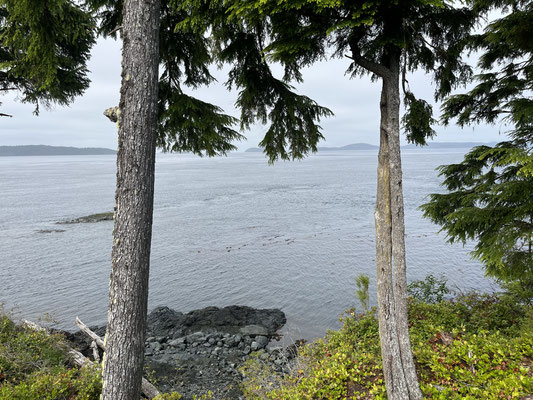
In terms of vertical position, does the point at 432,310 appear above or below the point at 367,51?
below

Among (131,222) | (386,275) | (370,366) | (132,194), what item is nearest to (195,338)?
(370,366)

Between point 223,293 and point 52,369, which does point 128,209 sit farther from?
point 223,293

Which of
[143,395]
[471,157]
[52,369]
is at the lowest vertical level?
[143,395]

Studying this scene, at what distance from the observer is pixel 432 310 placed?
8.04 metres

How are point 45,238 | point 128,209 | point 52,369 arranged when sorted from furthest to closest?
point 45,238, point 52,369, point 128,209

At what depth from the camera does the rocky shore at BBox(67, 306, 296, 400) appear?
27.0ft

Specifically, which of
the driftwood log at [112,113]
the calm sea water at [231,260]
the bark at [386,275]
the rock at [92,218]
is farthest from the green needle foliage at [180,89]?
the rock at [92,218]

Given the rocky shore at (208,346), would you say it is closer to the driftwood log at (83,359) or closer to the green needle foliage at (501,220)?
the driftwood log at (83,359)

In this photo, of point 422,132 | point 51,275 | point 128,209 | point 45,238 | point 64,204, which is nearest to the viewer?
point 128,209

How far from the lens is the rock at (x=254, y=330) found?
1110cm

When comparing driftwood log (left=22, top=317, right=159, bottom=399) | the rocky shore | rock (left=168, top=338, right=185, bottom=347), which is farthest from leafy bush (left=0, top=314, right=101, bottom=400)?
rock (left=168, top=338, right=185, bottom=347)

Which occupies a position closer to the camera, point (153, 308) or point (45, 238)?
point (153, 308)

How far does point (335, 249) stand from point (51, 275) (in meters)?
15.1

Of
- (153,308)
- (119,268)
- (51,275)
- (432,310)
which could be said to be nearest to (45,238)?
(51,275)
